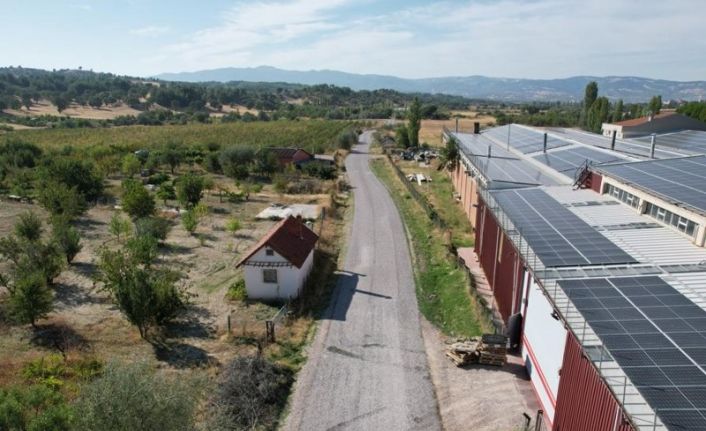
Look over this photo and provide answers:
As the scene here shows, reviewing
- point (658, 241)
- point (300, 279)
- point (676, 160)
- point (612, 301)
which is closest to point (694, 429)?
point (612, 301)

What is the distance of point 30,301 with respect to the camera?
18766 mm

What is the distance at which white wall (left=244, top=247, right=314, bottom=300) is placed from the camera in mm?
22438

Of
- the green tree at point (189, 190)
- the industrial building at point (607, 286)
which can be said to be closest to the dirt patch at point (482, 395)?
the industrial building at point (607, 286)

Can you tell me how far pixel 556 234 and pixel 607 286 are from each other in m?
4.67

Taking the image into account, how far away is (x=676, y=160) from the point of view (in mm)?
22828

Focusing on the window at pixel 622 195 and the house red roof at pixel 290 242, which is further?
the house red roof at pixel 290 242

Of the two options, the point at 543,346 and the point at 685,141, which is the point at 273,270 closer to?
the point at 543,346

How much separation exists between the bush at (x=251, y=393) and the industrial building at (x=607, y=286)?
8.43 meters

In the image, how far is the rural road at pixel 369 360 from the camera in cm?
1456

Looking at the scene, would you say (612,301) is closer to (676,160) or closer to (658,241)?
(658,241)

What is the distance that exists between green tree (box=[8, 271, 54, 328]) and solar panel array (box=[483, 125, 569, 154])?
115ft

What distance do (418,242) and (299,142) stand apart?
183 ft

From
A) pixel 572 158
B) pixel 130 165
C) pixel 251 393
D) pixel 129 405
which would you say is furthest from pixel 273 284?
pixel 130 165

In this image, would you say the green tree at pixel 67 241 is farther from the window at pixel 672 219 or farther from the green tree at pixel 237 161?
the window at pixel 672 219
